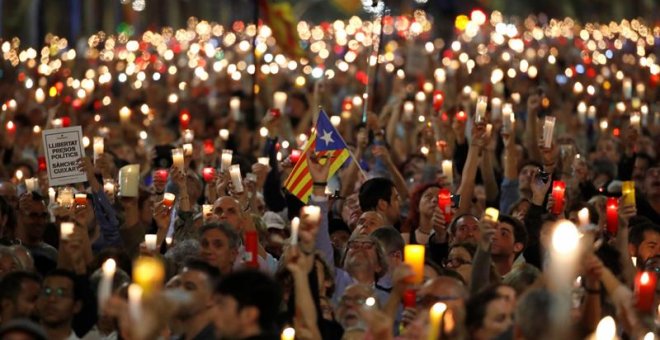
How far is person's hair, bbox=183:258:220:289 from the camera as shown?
9484mm

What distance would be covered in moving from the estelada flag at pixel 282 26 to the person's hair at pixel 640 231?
13386 millimetres

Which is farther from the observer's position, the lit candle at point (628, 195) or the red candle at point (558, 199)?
the red candle at point (558, 199)

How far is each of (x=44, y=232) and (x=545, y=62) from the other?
19.7m

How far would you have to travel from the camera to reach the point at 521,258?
12.0 meters

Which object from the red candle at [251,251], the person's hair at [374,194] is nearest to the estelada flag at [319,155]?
the person's hair at [374,194]

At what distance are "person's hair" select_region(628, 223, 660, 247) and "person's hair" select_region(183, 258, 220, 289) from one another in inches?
122

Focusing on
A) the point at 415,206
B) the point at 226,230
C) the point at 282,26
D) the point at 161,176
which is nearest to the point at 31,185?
the point at 161,176

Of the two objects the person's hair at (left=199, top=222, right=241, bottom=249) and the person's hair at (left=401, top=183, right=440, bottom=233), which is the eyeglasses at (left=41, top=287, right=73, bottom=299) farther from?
the person's hair at (left=401, top=183, right=440, bottom=233)

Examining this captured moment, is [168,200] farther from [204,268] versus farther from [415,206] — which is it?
[204,268]

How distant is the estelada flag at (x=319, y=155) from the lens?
13.3 m

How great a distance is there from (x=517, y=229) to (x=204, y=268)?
2849mm

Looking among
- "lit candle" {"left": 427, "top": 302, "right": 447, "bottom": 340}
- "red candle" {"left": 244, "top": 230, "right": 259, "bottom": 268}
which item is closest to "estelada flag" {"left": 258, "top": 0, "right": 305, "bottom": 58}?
"red candle" {"left": 244, "top": 230, "right": 259, "bottom": 268}

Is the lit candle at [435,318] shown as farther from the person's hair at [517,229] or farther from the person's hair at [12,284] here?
the person's hair at [517,229]

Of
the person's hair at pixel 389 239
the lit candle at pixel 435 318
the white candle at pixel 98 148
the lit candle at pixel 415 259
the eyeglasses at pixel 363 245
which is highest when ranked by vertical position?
the lit candle at pixel 415 259
